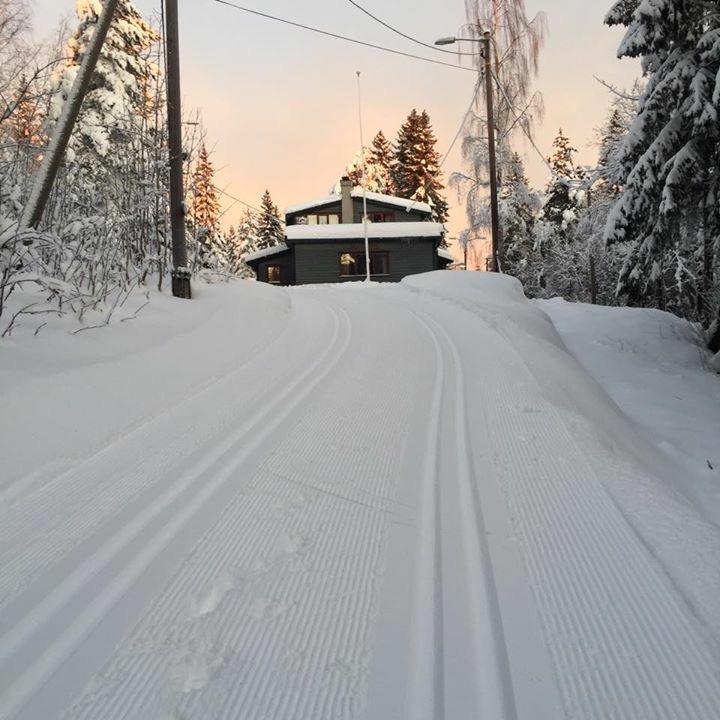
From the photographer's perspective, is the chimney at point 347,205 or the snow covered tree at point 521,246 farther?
the chimney at point 347,205

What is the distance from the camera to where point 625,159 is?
30.8 feet

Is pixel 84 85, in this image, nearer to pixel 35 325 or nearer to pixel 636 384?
pixel 35 325

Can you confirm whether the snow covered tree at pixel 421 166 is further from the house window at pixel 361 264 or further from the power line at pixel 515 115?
the power line at pixel 515 115

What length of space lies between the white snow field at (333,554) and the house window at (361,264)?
25.8m

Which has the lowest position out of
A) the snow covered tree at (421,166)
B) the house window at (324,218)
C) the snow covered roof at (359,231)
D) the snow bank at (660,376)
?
the snow bank at (660,376)

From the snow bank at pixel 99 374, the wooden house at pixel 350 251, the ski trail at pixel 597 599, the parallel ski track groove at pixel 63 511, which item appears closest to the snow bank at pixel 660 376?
the ski trail at pixel 597 599

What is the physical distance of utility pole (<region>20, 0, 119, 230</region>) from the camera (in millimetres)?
5668

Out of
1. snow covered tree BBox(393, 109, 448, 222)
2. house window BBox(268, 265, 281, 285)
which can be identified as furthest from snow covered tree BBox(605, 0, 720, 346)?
snow covered tree BBox(393, 109, 448, 222)

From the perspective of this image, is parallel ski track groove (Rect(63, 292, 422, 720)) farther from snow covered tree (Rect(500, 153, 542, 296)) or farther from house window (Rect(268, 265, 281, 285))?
house window (Rect(268, 265, 281, 285))

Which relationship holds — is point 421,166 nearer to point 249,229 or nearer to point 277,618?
point 249,229

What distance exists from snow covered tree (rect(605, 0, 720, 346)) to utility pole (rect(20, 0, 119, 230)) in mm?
8162

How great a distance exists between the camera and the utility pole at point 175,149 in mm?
8320

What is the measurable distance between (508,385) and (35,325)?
5.08 m

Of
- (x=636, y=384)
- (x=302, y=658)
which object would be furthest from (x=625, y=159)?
(x=302, y=658)
